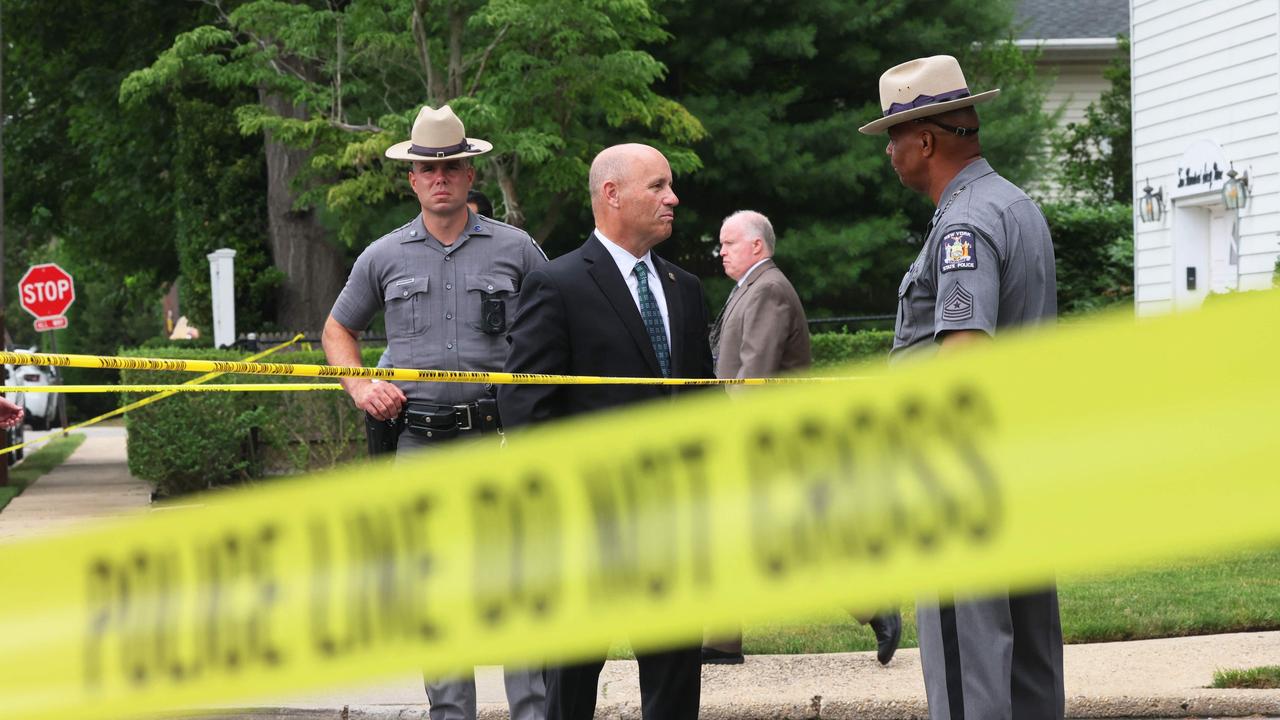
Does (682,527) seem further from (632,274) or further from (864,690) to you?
(864,690)

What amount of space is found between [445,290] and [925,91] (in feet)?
7.09

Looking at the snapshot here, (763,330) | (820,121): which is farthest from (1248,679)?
(820,121)

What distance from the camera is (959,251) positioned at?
12.9 feet

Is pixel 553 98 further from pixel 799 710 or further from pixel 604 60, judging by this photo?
pixel 799 710

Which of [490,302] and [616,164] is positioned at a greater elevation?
[616,164]

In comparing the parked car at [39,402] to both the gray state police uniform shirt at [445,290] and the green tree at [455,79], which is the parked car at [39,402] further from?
the gray state police uniform shirt at [445,290]

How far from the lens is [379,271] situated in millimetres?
5766

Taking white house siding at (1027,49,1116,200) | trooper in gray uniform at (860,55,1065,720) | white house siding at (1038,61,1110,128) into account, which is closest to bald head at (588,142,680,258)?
trooper in gray uniform at (860,55,1065,720)

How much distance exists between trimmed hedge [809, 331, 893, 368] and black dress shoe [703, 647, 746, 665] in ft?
35.1

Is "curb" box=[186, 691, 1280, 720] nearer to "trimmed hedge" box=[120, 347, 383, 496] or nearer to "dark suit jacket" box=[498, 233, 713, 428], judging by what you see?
"dark suit jacket" box=[498, 233, 713, 428]

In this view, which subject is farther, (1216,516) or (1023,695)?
(1023,695)

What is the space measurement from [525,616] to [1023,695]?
2.46 meters

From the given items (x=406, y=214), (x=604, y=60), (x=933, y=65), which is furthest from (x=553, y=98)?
(x=933, y=65)

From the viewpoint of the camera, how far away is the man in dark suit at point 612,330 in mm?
4406
